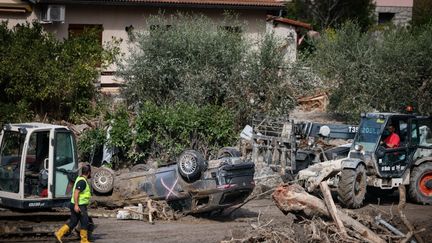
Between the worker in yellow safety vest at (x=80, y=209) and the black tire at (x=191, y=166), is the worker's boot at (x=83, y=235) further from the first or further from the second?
the black tire at (x=191, y=166)

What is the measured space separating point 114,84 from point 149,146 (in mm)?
4203

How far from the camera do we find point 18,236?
15.8 m

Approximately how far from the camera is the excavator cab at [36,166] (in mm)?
17078

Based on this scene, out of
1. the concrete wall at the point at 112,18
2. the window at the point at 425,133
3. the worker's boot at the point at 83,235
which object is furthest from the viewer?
the concrete wall at the point at 112,18

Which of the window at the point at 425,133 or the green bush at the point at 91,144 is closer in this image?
the window at the point at 425,133

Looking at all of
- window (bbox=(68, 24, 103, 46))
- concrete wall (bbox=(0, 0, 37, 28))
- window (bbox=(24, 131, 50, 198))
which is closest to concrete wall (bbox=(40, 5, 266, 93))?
window (bbox=(68, 24, 103, 46))

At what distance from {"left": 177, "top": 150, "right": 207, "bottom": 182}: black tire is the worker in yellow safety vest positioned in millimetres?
2935

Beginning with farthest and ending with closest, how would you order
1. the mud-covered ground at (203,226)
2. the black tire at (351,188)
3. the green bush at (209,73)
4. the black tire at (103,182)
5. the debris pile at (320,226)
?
the green bush at (209,73), the black tire at (351,188), the black tire at (103,182), the mud-covered ground at (203,226), the debris pile at (320,226)

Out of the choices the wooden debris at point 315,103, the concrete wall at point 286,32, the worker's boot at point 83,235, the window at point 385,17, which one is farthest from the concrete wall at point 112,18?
the window at point 385,17

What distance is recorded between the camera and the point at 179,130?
78.0 ft

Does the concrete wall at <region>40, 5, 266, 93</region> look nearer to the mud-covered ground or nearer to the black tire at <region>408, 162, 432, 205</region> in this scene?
the black tire at <region>408, 162, 432, 205</region>

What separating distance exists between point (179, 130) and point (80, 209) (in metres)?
8.57

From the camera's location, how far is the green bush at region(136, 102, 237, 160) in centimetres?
2362

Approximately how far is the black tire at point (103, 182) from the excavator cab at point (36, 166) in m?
1.94
